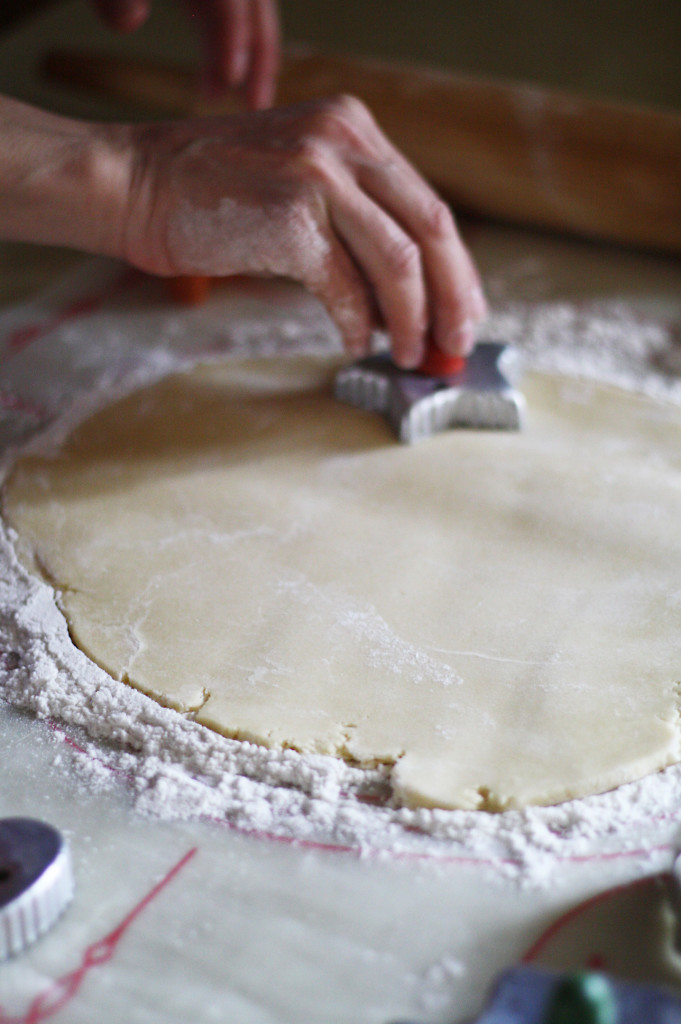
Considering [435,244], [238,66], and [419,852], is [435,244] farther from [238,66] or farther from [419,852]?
[238,66]

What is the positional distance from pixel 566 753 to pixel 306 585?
33 centimetres

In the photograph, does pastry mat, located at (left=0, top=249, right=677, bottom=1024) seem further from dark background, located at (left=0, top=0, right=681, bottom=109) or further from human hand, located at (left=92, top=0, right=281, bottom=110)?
dark background, located at (left=0, top=0, right=681, bottom=109)

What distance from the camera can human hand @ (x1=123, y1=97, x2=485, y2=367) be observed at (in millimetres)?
1134

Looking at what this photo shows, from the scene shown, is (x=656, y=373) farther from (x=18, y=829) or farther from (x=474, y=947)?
(x=18, y=829)

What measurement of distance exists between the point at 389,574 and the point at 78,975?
0.50 meters

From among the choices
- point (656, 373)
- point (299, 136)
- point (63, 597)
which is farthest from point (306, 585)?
point (656, 373)

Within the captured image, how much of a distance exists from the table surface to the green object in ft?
0.39

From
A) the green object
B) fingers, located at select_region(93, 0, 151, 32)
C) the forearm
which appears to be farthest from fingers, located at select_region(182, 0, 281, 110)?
the green object

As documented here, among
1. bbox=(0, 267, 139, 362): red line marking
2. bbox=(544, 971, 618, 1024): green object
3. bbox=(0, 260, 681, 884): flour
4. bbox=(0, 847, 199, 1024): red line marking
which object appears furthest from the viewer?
bbox=(0, 267, 139, 362): red line marking

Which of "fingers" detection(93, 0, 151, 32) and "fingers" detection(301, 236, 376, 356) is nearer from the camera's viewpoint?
"fingers" detection(301, 236, 376, 356)

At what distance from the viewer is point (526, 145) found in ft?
5.74

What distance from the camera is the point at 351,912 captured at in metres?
0.72

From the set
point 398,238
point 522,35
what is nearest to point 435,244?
point 398,238

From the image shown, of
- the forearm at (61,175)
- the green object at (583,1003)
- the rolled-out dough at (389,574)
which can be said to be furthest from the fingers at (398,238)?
the green object at (583,1003)
